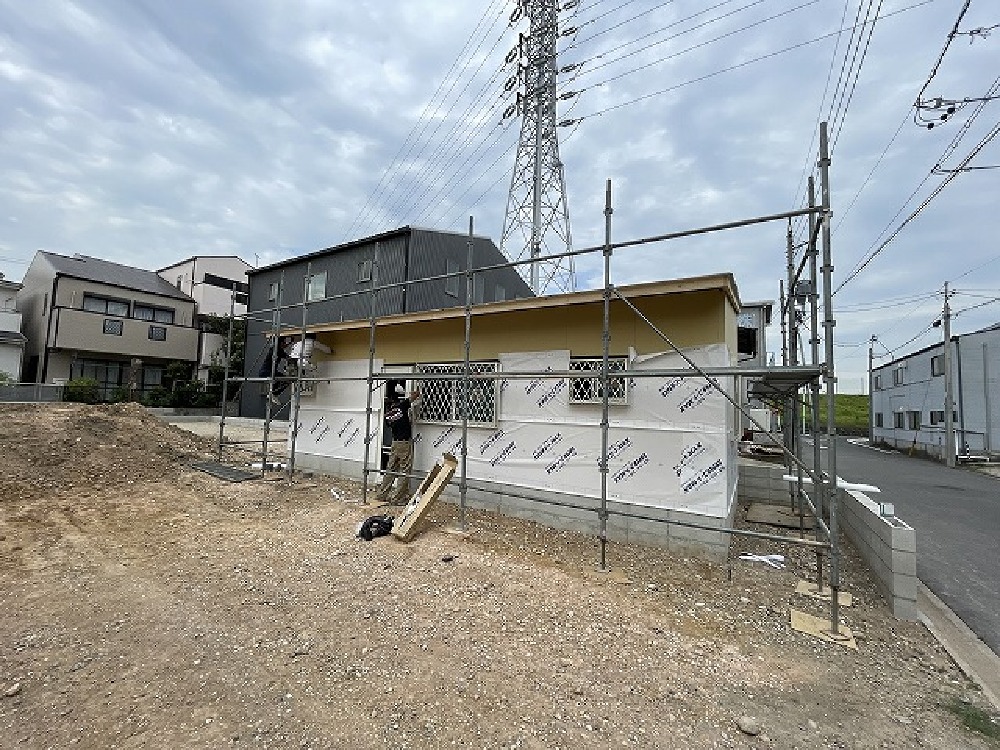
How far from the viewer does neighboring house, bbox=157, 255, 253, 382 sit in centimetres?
2609

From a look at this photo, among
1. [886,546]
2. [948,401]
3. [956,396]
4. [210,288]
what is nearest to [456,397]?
[886,546]

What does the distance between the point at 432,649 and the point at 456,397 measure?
181 inches

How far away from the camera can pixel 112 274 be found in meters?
24.9

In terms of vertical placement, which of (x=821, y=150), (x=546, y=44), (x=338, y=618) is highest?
(x=546, y=44)

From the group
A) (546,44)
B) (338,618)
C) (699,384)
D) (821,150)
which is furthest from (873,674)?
(546,44)

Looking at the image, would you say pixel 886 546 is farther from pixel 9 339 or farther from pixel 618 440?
pixel 9 339

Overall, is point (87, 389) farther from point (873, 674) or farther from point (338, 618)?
point (873, 674)

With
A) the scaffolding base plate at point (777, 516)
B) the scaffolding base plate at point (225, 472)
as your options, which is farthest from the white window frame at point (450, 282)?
the scaffolding base plate at point (777, 516)

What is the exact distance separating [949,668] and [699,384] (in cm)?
307

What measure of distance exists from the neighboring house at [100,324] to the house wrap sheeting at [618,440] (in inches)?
904

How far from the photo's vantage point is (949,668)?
3.30 meters

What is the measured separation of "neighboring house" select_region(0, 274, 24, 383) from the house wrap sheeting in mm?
23847

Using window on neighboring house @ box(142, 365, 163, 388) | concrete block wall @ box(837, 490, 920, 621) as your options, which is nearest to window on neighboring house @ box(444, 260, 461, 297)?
concrete block wall @ box(837, 490, 920, 621)

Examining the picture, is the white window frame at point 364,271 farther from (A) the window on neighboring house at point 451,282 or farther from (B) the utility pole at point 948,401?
(B) the utility pole at point 948,401
